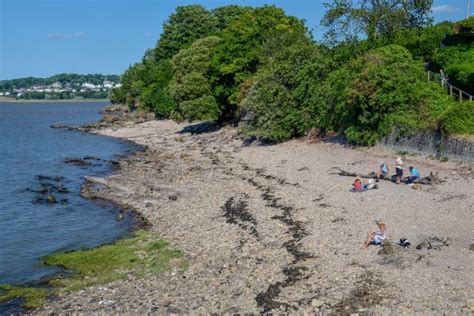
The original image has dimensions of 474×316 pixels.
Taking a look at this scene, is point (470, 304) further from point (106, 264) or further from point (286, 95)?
point (286, 95)

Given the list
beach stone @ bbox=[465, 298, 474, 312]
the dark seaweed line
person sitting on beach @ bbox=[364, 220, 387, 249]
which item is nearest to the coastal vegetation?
the dark seaweed line

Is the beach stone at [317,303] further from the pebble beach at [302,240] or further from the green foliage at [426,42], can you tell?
the green foliage at [426,42]

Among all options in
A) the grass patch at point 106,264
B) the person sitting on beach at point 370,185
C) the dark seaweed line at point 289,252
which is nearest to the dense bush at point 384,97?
the person sitting on beach at point 370,185

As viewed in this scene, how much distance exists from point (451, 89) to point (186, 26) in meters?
77.8

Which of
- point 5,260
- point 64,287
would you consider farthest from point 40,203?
point 64,287

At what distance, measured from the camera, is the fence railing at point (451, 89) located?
39022mm

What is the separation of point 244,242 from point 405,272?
866 centimetres

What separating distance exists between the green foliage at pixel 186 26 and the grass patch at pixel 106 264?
273 feet

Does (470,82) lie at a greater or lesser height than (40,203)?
greater

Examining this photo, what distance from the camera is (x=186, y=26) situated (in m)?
110

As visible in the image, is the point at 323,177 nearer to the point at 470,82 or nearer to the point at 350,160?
the point at 350,160

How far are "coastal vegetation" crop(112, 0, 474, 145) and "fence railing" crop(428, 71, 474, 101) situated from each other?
580 millimetres

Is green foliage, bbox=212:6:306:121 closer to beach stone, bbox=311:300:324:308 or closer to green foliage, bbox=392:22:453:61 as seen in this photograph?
green foliage, bbox=392:22:453:61

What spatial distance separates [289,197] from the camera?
3222 centimetres
